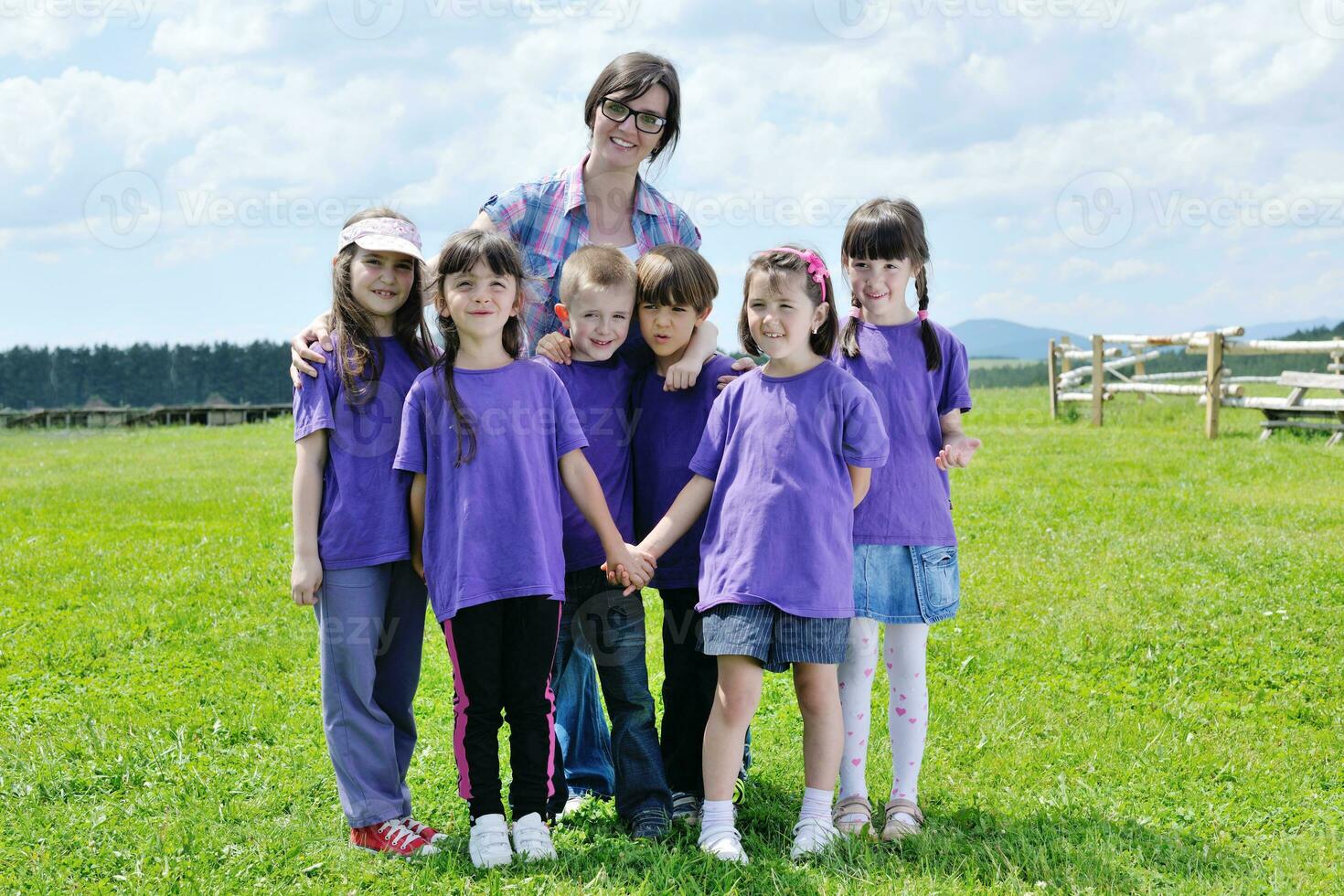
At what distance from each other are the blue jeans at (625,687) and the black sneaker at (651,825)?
15 mm

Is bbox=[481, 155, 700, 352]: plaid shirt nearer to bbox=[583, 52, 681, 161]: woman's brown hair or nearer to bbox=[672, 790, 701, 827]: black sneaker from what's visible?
bbox=[583, 52, 681, 161]: woman's brown hair

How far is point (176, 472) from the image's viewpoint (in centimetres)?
1510

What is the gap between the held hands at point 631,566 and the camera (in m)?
3.49

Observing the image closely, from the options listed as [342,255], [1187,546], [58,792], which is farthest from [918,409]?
[1187,546]

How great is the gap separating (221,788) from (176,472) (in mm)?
11961

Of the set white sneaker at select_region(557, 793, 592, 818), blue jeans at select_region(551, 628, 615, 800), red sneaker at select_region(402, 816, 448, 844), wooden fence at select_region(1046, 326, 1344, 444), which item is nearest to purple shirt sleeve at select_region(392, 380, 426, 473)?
blue jeans at select_region(551, 628, 615, 800)

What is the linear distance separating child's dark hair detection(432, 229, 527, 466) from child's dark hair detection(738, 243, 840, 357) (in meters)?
0.75

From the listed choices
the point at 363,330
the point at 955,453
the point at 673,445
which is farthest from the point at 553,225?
the point at 955,453

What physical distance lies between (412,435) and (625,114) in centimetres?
138

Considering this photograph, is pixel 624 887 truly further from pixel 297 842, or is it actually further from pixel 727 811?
pixel 297 842

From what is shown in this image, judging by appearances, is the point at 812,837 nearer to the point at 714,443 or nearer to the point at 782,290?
the point at 714,443

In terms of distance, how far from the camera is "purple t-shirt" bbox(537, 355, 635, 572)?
3.69m

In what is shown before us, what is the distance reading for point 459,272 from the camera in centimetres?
348

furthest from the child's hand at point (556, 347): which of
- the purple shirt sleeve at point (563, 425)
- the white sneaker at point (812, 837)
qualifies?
the white sneaker at point (812, 837)
